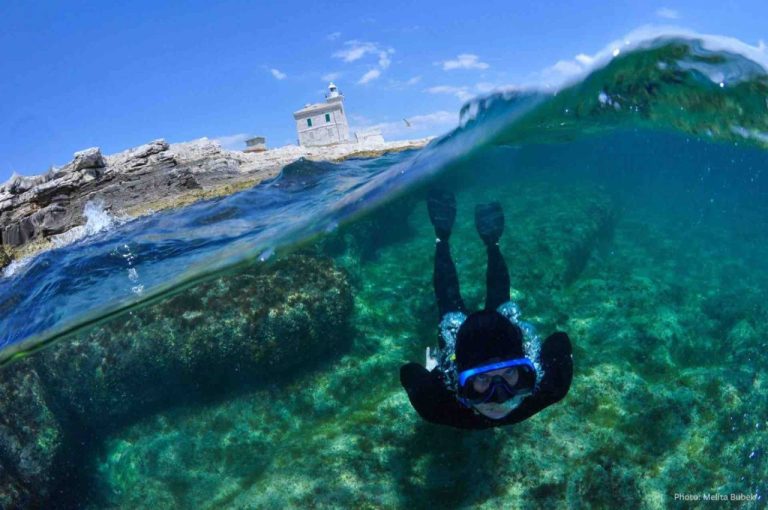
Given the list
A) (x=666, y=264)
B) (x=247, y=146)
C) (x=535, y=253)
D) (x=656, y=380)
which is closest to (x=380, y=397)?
(x=656, y=380)

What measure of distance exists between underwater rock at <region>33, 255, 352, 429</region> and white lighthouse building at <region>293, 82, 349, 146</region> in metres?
51.4

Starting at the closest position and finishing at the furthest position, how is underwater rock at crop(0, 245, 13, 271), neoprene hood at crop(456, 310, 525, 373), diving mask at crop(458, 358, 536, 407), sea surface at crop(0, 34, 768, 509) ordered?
diving mask at crop(458, 358, 536, 407) < neoprene hood at crop(456, 310, 525, 373) < sea surface at crop(0, 34, 768, 509) < underwater rock at crop(0, 245, 13, 271)

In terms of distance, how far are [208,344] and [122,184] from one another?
1306 cm

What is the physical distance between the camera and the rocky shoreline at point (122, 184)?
1554cm

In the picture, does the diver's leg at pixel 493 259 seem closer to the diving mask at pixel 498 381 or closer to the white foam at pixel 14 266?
the diving mask at pixel 498 381

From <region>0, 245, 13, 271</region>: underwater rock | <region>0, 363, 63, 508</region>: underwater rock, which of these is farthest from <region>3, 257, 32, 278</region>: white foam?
<region>0, 363, 63, 508</region>: underwater rock

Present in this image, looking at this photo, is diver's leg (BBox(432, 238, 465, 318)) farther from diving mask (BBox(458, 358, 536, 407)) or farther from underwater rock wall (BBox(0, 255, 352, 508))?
diving mask (BBox(458, 358, 536, 407))

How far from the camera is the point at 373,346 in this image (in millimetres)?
9484

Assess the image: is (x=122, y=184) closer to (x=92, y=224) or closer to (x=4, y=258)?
(x=92, y=224)

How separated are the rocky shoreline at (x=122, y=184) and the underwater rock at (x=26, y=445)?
257 inches

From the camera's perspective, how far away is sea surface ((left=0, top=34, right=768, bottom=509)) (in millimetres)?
6922

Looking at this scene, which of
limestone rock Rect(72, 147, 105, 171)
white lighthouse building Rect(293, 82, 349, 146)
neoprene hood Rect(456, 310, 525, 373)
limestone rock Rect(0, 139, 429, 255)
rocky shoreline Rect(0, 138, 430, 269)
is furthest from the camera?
white lighthouse building Rect(293, 82, 349, 146)

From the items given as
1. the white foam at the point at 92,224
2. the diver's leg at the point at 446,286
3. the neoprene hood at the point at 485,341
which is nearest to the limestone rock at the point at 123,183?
the white foam at the point at 92,224

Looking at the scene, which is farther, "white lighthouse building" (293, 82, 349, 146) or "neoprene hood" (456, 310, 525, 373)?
"white lighthouse building" (293, 82, 349, 146)
